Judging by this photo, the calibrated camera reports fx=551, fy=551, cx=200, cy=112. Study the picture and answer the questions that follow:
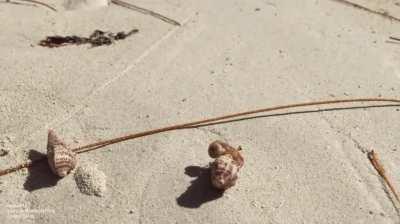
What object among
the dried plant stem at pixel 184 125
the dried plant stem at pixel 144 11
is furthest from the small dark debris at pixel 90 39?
the dried plant stem at pixel 184 125

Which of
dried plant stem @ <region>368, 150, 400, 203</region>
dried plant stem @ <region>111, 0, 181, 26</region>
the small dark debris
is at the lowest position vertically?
the small dark debris

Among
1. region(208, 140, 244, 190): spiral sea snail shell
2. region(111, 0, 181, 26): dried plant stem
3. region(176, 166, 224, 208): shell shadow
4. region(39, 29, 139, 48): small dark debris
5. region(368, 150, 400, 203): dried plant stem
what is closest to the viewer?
region(208, 140, 244, 190): spiral sea snail shell

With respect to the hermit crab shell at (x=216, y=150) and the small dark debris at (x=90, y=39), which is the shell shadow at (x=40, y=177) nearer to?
the hermit crab shell at (x=216, y=150)


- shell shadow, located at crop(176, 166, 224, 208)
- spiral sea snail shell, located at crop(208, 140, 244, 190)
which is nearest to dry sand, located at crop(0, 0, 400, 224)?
shell shadow, located at crop(176, 166, 224, 208)

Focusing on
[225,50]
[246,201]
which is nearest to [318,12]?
[225,50]

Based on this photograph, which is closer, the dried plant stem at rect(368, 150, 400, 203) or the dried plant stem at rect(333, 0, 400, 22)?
the dried plant stem at rect(368, 150, 400, 203)

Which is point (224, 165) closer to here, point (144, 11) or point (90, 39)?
point (90, 39)

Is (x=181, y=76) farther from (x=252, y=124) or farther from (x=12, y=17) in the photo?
(x=12, y=17)

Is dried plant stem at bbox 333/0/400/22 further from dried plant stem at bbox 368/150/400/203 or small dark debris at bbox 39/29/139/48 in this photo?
small dark debris at bbox 39/29/139/48
